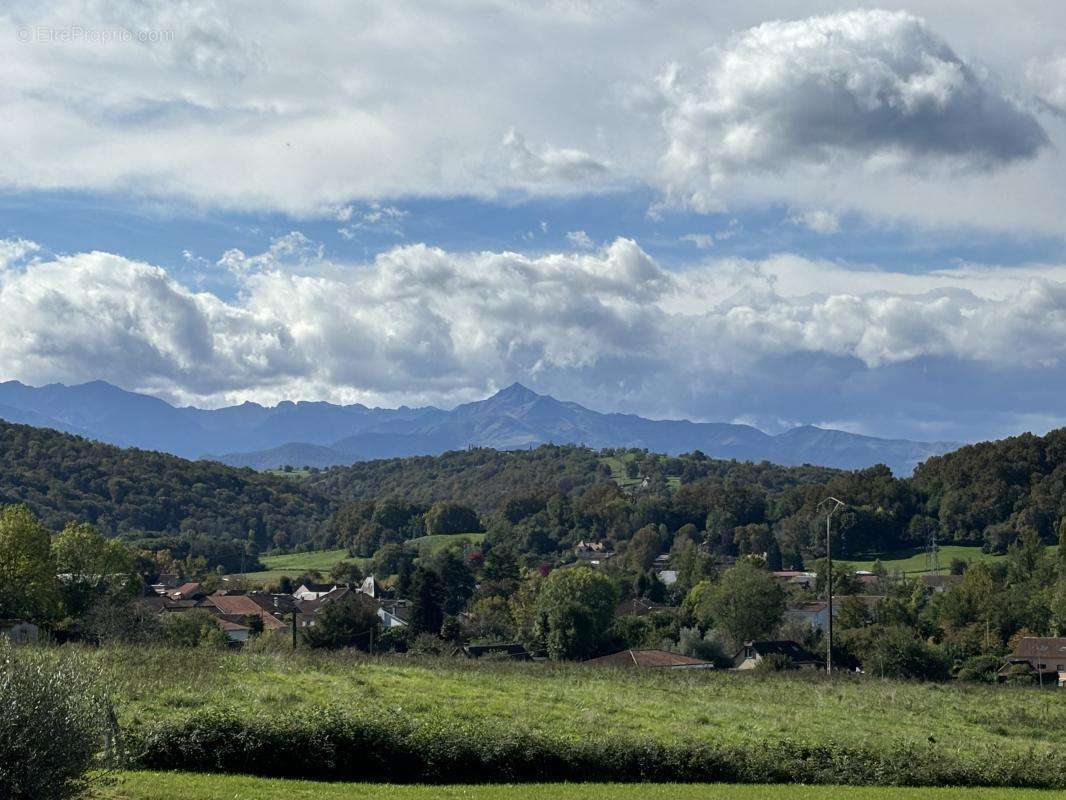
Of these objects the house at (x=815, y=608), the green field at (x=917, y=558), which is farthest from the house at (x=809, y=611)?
the green field at (x=917, y=558)

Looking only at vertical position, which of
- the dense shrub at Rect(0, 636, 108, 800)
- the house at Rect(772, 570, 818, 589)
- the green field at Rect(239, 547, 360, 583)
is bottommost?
the green field at Rect(239, 547, 360, 583)

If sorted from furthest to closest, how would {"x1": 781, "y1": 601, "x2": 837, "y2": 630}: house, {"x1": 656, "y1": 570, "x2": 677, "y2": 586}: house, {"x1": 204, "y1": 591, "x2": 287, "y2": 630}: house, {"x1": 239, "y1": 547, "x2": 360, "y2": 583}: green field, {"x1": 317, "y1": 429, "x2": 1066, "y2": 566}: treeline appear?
1. {"x1": 317, "y1": 429, "x2": 1066, "y2": 566}: treeline
2. {"x1": 239, "y1": 547, "x2": 360, "y2": 583}: green field
3. {"x1": 656, "y1": 570, "x2": 677, "y2": 586}: house
4. {"x1": 781, "y1": 601, "x2": 837, "y2": 630}: house
5. {"x1": 204, "y1": 591, "x2": 287, "y2": 630}: house

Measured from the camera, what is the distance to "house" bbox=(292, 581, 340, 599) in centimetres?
9256

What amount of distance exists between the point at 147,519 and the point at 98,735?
130 meters

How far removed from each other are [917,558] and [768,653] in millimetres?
67058

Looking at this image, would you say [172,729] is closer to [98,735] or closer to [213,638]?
[98,735]

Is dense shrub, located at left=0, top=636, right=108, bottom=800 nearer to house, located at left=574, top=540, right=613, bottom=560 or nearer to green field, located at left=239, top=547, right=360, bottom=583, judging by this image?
green field, located at left=239, top=547, right=360, bottom=583

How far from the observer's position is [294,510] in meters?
162

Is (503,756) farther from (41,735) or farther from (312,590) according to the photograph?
(312,590)

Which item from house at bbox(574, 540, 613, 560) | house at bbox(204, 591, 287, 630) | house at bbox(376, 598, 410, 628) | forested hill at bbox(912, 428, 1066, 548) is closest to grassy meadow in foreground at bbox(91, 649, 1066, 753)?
house at bbox(204, 591, 287, 630)

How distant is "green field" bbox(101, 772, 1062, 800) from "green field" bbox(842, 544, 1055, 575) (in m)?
86.7

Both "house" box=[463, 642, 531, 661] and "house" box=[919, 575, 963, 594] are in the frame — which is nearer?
"house" box=[463, 642, 531, 661]

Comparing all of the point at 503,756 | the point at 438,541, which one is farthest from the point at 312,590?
the point at 503,756

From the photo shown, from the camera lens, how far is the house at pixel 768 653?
49.6m
